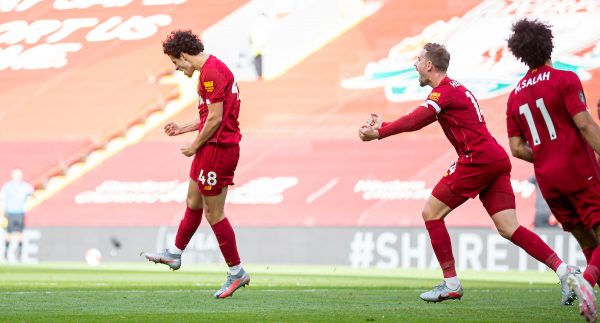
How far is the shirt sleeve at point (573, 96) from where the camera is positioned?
7.38 metres

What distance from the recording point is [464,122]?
366 inches

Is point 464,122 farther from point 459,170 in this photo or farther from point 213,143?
point 213,143

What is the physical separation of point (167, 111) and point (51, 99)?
113 inches

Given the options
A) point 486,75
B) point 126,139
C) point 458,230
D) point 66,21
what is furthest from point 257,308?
point 66,21

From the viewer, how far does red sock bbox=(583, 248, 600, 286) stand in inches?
286

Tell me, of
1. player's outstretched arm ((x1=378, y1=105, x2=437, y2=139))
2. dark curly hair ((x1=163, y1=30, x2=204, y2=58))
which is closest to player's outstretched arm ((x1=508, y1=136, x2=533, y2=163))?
player's outstretched arm ((x1=378, y1=105, x2=437, y2=139))

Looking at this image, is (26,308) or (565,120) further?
(26,308)

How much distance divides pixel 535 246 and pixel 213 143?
2.74m

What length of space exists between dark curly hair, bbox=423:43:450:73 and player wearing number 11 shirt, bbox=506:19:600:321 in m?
1.62

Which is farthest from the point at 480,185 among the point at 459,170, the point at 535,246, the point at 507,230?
the point at 535,246

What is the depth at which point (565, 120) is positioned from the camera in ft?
24.7

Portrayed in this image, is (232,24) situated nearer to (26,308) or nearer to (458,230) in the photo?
(458,230)

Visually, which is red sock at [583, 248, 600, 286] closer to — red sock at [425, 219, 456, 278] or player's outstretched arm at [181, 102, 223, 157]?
red sock at [425, 219, 456, 278]

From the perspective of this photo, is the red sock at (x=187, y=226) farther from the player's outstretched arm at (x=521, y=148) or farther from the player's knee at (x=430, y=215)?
the player's outstretched arm at (x=521, y=148)
